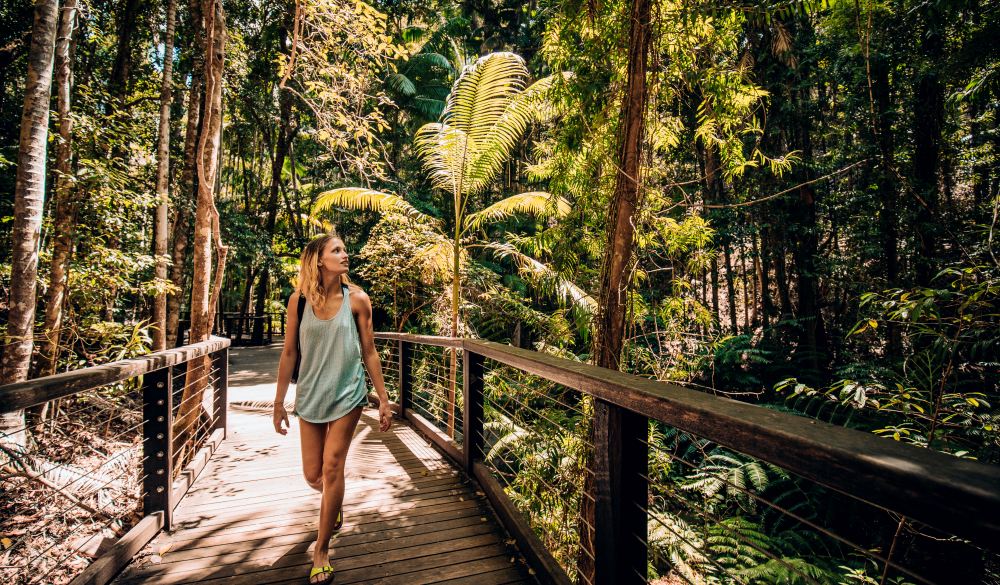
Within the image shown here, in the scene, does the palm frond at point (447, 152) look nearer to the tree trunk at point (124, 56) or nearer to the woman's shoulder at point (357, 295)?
the woman's shoulder at point (357, 295)

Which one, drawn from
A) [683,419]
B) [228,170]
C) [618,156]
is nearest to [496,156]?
[618,156]

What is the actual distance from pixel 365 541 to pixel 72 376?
71.5 inches

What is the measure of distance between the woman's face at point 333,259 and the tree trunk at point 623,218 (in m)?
2.02

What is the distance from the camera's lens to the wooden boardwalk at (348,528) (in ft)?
8.28

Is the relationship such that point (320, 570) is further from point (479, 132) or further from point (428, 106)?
point (428, 106)

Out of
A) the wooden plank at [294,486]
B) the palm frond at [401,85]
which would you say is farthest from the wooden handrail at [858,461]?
the palm frond at [401,85]

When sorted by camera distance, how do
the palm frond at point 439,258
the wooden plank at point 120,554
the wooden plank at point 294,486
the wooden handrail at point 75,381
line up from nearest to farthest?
the wooden handrail at point 75,381 → the wooden plank at point 120,554 → the wooden plank at point 294,486 → the palm frond at point 439,258

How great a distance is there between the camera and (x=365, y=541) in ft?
9.45

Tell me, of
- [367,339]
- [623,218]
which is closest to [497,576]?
[367,339]

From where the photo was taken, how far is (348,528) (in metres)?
3.06

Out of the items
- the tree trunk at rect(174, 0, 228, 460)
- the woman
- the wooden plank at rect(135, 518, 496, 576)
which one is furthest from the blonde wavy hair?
the tree trunk at rect(174, 0, 228, 460)

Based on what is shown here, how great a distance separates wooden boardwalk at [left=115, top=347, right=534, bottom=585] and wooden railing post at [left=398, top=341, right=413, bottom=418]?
1.21m

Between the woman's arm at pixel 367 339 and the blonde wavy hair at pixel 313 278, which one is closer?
the blonde wavy hair at pixel 313 278

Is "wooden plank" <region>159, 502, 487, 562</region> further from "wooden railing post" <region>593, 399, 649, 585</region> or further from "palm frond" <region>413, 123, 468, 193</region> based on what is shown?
"palm frond" <region>413, 123, 468, 193</region>
